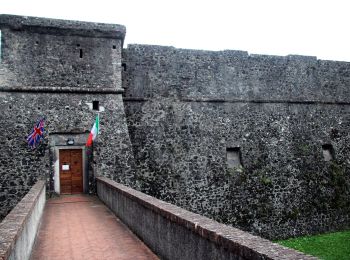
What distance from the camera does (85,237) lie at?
23.7ft

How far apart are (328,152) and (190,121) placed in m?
6.99

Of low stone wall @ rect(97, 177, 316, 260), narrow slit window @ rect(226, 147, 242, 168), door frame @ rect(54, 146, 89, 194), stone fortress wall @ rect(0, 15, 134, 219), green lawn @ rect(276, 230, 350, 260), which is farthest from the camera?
narrow slit window @ rect(226, 147, 242, 168)

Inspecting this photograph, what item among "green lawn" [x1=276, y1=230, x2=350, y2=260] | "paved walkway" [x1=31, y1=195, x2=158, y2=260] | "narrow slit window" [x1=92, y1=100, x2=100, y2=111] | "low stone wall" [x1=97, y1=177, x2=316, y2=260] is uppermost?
"narrow slit window" [x1=92, y1=100, x2=100, y2=111]

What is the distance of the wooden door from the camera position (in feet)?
43.3

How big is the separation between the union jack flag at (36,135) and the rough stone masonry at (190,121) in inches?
11.8

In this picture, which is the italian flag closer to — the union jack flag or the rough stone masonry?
the rough stone masonry

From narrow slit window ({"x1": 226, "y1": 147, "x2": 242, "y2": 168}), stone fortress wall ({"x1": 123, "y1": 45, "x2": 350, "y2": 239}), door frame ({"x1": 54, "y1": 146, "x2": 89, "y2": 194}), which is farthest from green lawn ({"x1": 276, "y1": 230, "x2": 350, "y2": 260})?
door frame ({"x1": 54, "y1": 146, "x2": 89, "y2": 194})

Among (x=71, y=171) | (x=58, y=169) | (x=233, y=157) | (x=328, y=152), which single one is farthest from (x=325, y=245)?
(x=58, y=169)

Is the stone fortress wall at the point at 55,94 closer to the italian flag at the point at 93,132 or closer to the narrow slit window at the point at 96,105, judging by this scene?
the narrow slit window at the point at 96,105

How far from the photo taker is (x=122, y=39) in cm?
1441

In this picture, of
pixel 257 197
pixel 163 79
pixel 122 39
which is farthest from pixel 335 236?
pixel 122 39

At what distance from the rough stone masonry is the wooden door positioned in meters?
0.42

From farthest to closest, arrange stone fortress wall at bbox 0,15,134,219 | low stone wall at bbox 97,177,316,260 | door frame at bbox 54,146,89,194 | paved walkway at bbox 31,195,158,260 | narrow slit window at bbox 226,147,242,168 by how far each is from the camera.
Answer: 1. narrow slit window at bbox 226,147,242,168
2. door frame at bbox 54,146,89,194
3. stone fortress wall at bbox 0,15,134,219
4. paved walkway at bbox 31,195,158,260
5. low stone wall at bbox 97,177,316,260

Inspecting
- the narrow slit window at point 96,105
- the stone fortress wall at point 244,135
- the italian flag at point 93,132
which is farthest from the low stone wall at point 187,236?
the stone fortress wall at point 244,135
